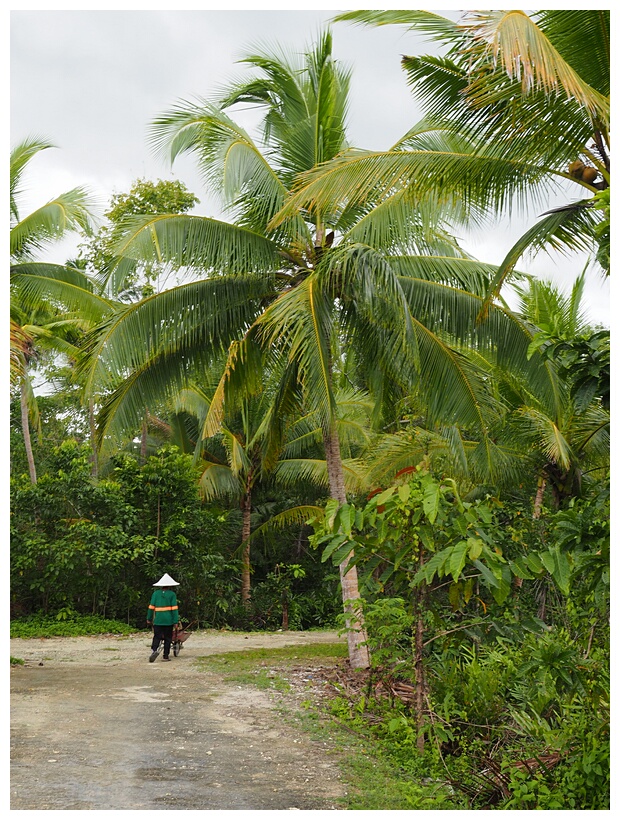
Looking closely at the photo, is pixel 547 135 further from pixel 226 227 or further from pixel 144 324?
pixel 144 324

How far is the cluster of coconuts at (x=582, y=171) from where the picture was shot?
223 inches

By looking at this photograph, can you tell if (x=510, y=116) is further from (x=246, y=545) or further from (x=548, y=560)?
(x=246, y=545)

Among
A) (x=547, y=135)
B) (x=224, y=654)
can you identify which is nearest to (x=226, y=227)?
(x=547, y=135)

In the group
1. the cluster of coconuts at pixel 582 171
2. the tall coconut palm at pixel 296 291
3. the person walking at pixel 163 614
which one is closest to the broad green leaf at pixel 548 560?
the cluster of coconuts at pixel 582 171

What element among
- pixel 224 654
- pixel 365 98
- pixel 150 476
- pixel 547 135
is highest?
pixel 365 98

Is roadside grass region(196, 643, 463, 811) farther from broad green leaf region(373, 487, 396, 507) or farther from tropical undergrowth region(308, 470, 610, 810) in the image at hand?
broad green leaf region(373, 487, 396, 507)

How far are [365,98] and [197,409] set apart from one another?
25.1 feet

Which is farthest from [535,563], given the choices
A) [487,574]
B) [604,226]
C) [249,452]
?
[249,452]

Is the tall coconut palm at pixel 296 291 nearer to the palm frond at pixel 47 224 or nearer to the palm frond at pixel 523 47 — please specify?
the palm frond at pixel 47 224

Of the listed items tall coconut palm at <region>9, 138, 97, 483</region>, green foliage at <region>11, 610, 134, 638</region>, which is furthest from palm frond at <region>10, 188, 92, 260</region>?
green foliage at <region>11, 610, 134, 638</region>

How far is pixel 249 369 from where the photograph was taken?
32.6 feet

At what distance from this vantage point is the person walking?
411 inches

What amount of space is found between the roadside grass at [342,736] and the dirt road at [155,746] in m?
0.13

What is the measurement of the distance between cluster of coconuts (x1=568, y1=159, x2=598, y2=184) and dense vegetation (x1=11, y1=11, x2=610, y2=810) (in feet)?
0.04
